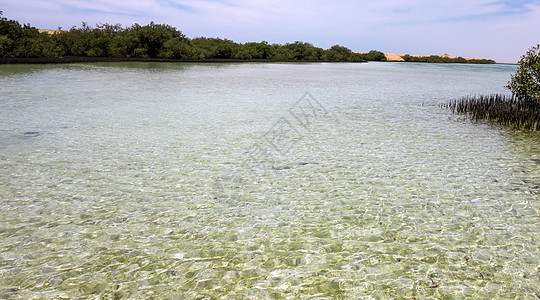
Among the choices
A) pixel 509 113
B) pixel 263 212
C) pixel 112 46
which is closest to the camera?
pixel 263 212

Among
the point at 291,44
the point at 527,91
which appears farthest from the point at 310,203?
the point at 291,44

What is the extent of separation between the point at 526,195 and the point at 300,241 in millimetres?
4261

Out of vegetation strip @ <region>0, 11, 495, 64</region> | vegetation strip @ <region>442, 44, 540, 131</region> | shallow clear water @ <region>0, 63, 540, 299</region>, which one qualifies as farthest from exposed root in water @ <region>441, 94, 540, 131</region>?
vegetation strip @ <region>0, 11, 495, 64</region>

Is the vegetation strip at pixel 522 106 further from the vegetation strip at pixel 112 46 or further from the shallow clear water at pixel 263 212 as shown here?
the vegetation strip at pixel 112 46

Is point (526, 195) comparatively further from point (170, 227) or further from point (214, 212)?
point (170, 227)

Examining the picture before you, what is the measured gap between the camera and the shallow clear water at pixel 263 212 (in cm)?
373

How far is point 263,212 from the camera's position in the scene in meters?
5.33

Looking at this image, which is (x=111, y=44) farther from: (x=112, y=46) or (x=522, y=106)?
(x=522, y=106)

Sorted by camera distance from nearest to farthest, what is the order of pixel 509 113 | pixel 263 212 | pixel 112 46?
pixel 263 212, pixel 509 113, pixel 112 46

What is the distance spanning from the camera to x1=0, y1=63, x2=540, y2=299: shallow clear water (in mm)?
3727

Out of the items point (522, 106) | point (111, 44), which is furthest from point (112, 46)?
point (522, 106)

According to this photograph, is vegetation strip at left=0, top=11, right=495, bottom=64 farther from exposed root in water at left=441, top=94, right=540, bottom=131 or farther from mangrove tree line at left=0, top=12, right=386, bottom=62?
exposed root in water at left=441, top=94, right=540, bottom=131

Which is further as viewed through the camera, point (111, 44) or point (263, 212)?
point (111, 44)

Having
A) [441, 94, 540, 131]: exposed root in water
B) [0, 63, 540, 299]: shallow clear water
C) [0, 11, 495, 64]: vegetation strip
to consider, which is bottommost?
[0, 63, 540, 299]: shallow clear water
